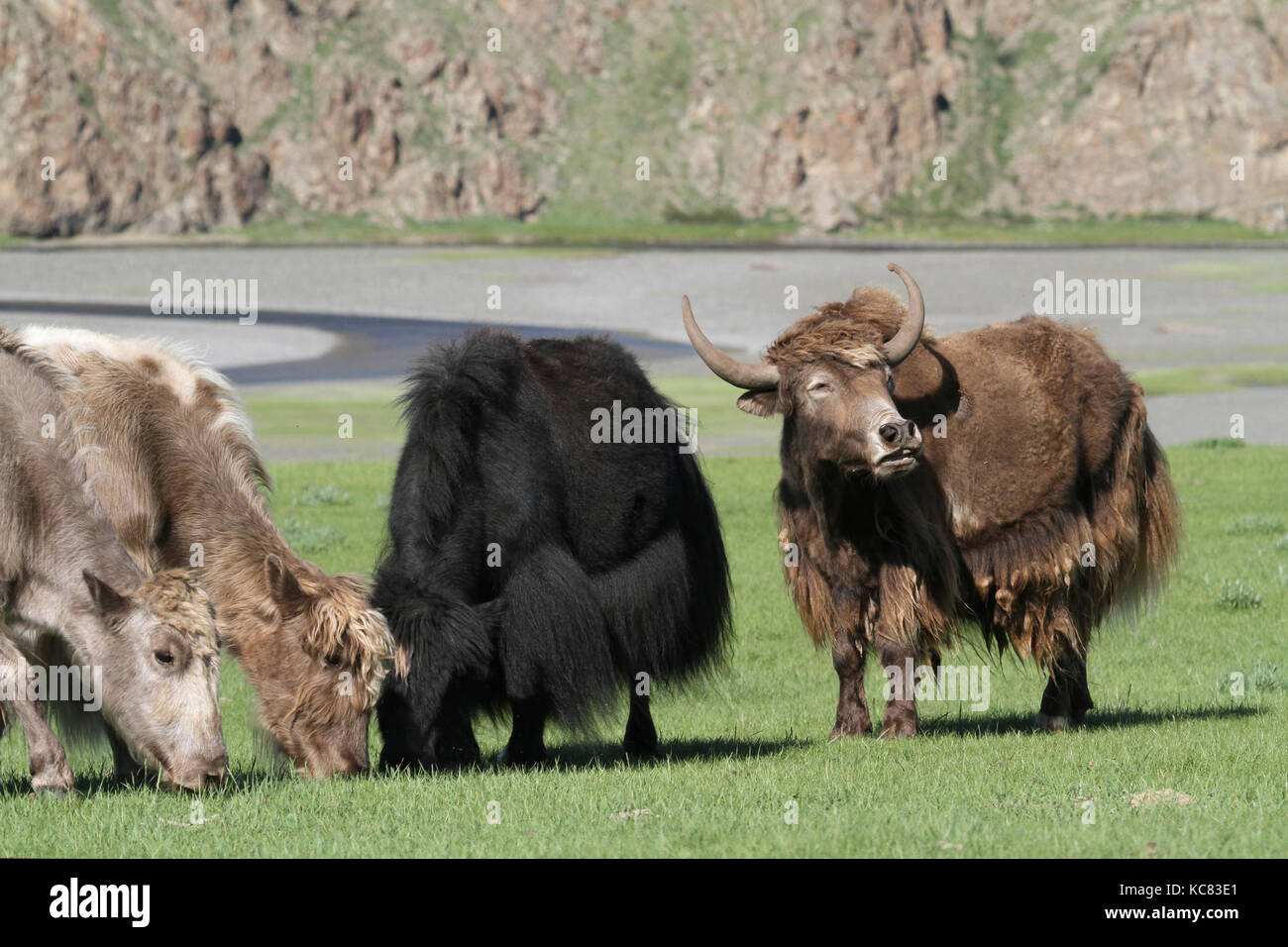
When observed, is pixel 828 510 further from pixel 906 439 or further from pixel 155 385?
pixel 155 385

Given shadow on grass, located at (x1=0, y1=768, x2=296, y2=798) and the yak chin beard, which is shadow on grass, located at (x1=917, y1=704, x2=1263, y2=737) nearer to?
the yak chin beard

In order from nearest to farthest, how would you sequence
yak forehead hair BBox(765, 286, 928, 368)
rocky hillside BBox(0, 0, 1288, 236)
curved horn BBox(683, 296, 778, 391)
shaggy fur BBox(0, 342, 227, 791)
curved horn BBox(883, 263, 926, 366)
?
shaggy fur BBox(0, 342, 227, 791), yak forehead hair BBox(765, 286, 928, 368), curved horn BBox(883, 263, 926, 366), curved horn BBox(683, 296, 778, 391), rocky hillside BBox(0, 0, 1288, 236)

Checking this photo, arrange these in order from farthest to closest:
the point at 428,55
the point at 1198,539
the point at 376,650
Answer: the point at 428,55 < the point at 1198,539 < the point at 376,650

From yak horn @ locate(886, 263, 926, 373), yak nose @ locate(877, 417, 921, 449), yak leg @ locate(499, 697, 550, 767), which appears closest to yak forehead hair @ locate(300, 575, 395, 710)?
yak leg @ locate(499, 697, 550, 767)

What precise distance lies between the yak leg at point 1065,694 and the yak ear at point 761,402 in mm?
2242

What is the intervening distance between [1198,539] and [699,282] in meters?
42.4

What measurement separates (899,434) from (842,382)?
509 millimetres

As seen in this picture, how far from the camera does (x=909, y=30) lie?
396 ft

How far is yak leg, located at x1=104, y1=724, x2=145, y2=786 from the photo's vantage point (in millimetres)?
8359

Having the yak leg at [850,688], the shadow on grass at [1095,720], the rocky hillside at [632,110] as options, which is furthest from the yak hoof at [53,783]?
the rocky hillside at [632,110]

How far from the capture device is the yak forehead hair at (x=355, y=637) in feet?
25.1

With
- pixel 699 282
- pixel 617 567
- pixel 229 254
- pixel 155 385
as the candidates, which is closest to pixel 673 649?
pixel 617 567

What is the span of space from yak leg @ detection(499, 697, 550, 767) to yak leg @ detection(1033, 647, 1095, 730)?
10.0 feet

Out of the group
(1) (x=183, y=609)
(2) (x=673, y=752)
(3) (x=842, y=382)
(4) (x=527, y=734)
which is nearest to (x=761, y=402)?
(3) (x=842, y=382)
